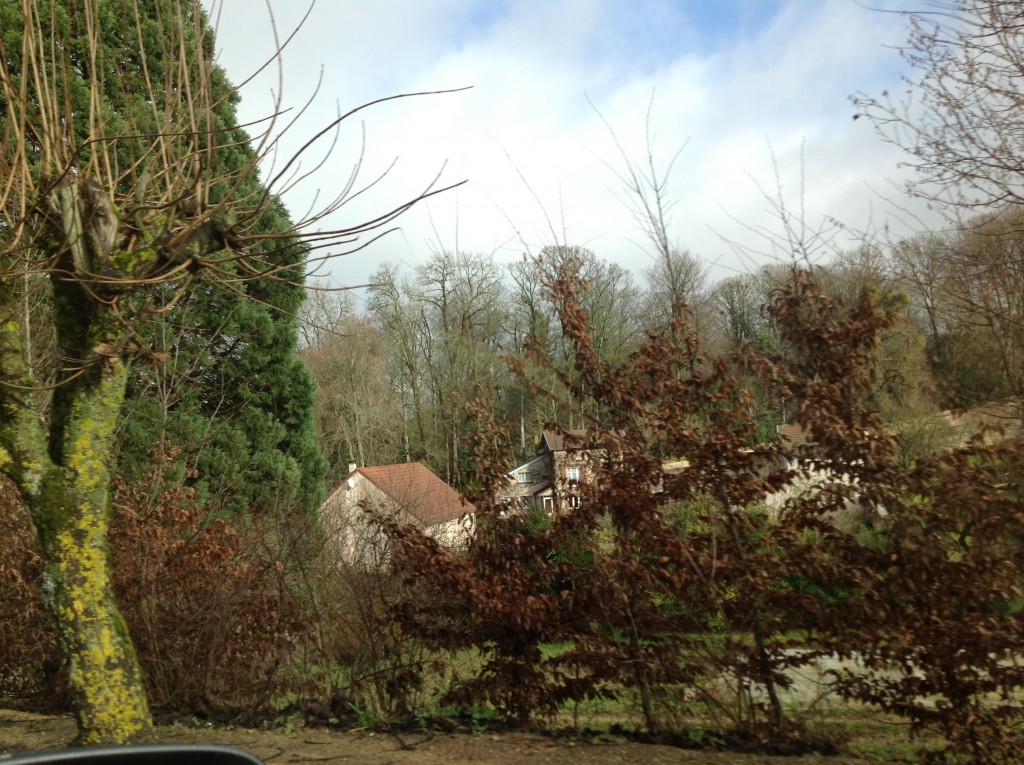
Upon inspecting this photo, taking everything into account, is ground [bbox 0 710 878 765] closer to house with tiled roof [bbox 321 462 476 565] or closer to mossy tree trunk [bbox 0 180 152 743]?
mossy tree trunk [bbox 0 180 152 743]

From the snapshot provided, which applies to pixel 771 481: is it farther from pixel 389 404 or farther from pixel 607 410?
pixel 389 404

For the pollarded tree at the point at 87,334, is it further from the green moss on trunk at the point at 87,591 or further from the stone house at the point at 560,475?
the stone house at the point at 560,475

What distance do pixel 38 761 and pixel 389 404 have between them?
34045 mm

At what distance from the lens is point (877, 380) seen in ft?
19.6

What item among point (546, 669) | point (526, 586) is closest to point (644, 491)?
point (526, 586)

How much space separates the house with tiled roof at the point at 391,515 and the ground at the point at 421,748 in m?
1.58

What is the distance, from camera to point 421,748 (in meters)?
5.91

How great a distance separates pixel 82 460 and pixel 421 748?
10.1 feet

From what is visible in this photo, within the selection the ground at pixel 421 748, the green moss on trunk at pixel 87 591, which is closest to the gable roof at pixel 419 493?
the ground at pixel 421 748

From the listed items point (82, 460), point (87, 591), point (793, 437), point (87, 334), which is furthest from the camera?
point (793, 437)

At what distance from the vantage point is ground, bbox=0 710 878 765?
5.33 m

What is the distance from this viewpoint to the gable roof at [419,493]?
979 centimetres

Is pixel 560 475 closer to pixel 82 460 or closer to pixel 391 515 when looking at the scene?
pixel 391 515

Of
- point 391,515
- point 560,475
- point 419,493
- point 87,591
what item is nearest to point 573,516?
point 560,475
